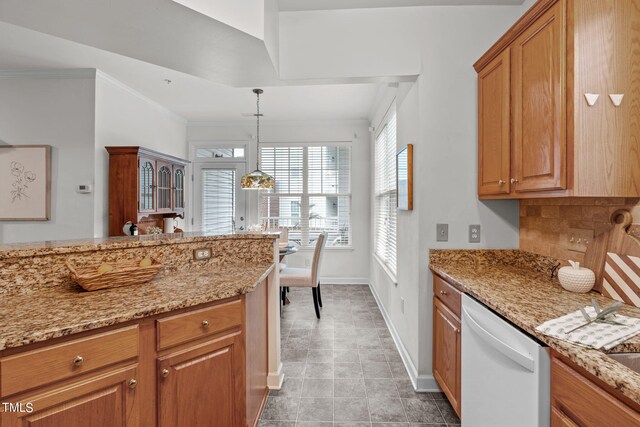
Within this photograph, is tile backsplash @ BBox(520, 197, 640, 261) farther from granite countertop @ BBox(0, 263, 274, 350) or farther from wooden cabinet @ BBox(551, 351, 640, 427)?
granite countertop @ BBox(0, 263, 274, 350)

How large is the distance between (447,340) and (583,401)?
3.32 ft

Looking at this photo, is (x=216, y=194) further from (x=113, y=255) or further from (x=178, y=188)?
(x=113, y=255)

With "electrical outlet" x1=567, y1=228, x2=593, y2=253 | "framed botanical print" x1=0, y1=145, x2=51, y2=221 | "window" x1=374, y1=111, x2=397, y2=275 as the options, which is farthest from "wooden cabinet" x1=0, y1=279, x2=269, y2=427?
"framed botanical print" x1=0, y1=145, x2=51, y2=221

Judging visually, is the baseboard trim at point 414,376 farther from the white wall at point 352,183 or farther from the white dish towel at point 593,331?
the white wall at point 352,183

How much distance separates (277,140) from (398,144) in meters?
2.96

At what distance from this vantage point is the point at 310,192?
5328 millimetres

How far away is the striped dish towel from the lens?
128 cm

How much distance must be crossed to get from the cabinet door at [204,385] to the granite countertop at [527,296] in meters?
1.22

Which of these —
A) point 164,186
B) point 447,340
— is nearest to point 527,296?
point 447,340

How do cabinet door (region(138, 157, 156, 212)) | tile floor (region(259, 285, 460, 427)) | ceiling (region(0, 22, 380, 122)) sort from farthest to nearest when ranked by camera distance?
1. cabinet door (region(138, 157, 156, 212))
2. ceiling (region(0, 22, 380, 122))
3. tile floor (region(259, 285, 460, 427))

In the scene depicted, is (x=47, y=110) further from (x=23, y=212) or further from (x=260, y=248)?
(x=260, y=248)

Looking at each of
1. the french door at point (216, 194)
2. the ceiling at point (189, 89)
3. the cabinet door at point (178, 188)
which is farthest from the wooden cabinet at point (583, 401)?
the french door at point (216, 194)

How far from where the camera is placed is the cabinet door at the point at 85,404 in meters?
0.94

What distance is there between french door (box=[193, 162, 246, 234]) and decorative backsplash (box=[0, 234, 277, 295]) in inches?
137
